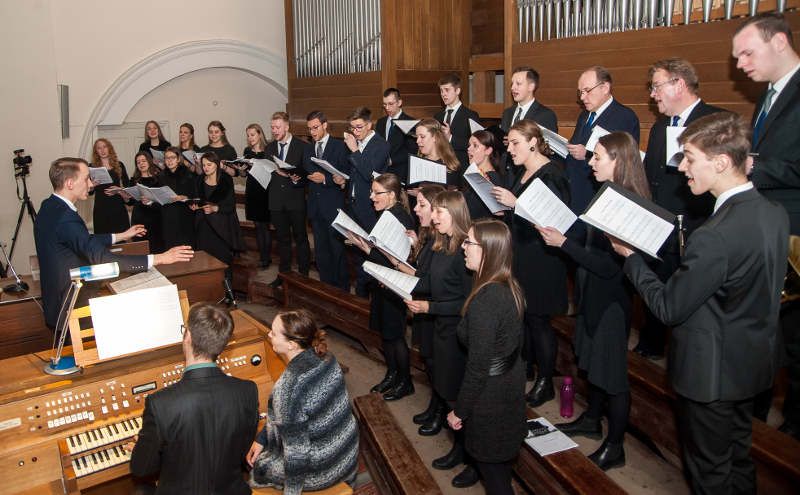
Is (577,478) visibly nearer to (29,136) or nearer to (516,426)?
(516,426)

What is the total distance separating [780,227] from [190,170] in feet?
18.8

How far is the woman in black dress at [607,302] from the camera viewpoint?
294cm

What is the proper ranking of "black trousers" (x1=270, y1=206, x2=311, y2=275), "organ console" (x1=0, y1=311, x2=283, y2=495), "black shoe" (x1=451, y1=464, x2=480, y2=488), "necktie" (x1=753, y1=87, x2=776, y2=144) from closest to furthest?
1. "organ console" (x1=0, y1=311, x2=283, y2=495)
2. "necktie" (x1=753, y1=87, x2=776, y2=144)
3. "black shoe" (x1=451, y1=464, x2=480, y2=488)
4. "black trousers" (x1=270, y1=206, x2=311, y2=275)

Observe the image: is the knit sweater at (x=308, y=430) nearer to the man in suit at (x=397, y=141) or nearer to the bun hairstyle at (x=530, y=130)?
the bun hairstyle at (x=530, y=130)

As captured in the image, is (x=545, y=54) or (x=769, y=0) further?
(x=545, y=54)

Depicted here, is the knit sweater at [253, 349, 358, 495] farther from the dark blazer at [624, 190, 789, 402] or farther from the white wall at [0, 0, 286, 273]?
the white wall at [0, 0, 286, 273]

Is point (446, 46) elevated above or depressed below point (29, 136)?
above

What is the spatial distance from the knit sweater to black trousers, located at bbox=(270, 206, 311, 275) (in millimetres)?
3568

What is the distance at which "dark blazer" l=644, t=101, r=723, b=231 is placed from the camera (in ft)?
11.7

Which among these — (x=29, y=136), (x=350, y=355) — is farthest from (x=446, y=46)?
(x=29, y=136)

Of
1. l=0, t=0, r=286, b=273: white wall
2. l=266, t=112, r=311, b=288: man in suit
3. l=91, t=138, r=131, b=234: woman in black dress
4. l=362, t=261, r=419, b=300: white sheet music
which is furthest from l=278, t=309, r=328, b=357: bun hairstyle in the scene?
l=0, t=0, r=286, b=273: white wall

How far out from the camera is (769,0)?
392cm

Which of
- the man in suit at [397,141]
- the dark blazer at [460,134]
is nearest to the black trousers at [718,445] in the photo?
the dark blazer at [460,134]

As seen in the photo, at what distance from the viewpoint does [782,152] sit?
293 cm
